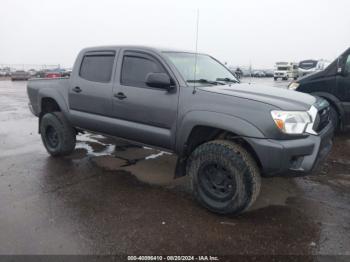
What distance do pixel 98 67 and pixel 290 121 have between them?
2.97m

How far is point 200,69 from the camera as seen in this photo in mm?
4383

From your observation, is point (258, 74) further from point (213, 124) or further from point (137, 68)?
point (213, 124)

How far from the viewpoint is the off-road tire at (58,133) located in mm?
5469

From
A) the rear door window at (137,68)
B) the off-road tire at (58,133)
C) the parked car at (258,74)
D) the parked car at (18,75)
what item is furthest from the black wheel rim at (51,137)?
the parked car at (258,74)

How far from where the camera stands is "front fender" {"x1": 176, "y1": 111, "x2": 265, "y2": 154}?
3.27m

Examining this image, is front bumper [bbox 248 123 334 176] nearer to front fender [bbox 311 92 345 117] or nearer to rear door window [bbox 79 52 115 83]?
rear door window [bbox 79 52 115 83]

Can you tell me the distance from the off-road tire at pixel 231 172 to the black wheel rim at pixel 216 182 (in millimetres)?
10

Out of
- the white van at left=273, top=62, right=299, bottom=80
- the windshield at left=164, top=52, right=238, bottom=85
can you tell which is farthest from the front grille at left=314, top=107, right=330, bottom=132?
the white van at left=273, top=62, right=299, bottom=80

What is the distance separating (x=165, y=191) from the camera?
4.26 m

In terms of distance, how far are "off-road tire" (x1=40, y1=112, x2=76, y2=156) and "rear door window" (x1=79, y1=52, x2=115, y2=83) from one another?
907 millimetres

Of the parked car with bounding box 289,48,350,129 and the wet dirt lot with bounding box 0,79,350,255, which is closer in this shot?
the wet dirt lot with bounding box 0,79,350,255

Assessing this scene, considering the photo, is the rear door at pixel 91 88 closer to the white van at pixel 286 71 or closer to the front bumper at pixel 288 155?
the front bumper at pixel 288 155

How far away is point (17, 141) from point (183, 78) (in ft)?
15.5

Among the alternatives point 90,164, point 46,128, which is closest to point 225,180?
point 90,164
